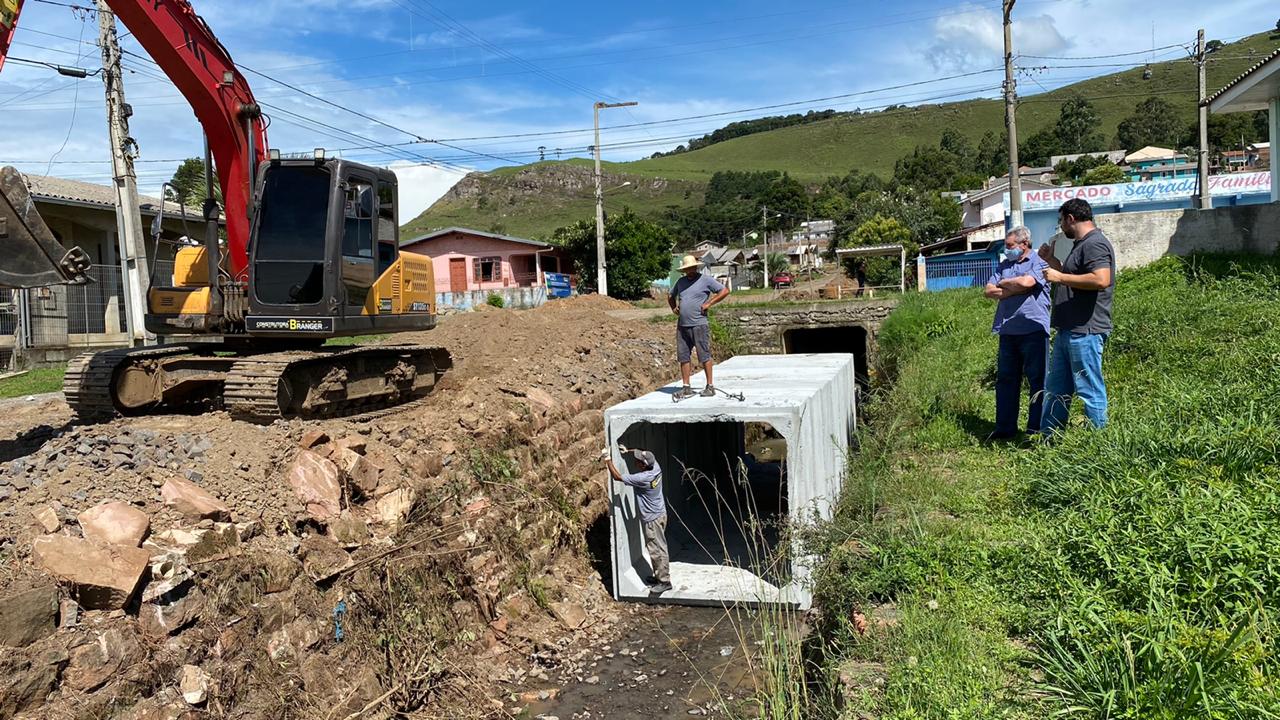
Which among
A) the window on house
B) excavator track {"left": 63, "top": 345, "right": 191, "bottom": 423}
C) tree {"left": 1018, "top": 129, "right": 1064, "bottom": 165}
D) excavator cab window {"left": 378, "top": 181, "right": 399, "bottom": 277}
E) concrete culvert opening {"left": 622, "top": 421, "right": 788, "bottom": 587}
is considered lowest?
concrete culvert opening {"left": 622, "top": 421, "right": 788, "bottom": 587}

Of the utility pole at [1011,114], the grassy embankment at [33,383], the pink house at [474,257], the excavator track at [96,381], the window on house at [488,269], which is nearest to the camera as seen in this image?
the excavator track at [96,381]

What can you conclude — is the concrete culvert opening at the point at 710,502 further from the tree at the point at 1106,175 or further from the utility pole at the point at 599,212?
the tree at the point at 1106,175

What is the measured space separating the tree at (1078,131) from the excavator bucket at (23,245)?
9661 cm

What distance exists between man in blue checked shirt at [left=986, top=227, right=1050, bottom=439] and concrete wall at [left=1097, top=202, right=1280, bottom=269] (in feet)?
22.7

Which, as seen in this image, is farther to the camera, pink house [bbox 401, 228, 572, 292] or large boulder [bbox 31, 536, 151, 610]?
pink house [bbox 401, 228, 572, 292]

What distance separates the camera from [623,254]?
127 feet

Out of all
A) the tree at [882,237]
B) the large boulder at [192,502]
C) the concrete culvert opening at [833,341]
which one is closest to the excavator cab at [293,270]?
the large boulder at [192,502]

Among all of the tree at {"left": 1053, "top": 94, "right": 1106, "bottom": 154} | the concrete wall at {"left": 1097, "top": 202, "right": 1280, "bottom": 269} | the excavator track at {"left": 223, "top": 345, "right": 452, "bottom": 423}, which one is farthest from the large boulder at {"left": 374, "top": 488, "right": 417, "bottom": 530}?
the tree at {"left": 1053, "top": 94, "right": 1106, "bottom": 154}

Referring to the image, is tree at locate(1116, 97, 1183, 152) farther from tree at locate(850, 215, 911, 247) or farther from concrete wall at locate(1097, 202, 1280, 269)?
concrete wall at locate(1097, 202, 1280, 269)

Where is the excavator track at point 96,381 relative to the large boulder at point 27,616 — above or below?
above

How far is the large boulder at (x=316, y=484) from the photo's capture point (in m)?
6.95

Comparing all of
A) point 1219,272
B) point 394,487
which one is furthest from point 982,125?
point 394,487

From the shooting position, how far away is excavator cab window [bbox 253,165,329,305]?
8797mm

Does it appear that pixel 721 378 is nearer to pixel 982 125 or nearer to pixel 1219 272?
pixel 1219 272
